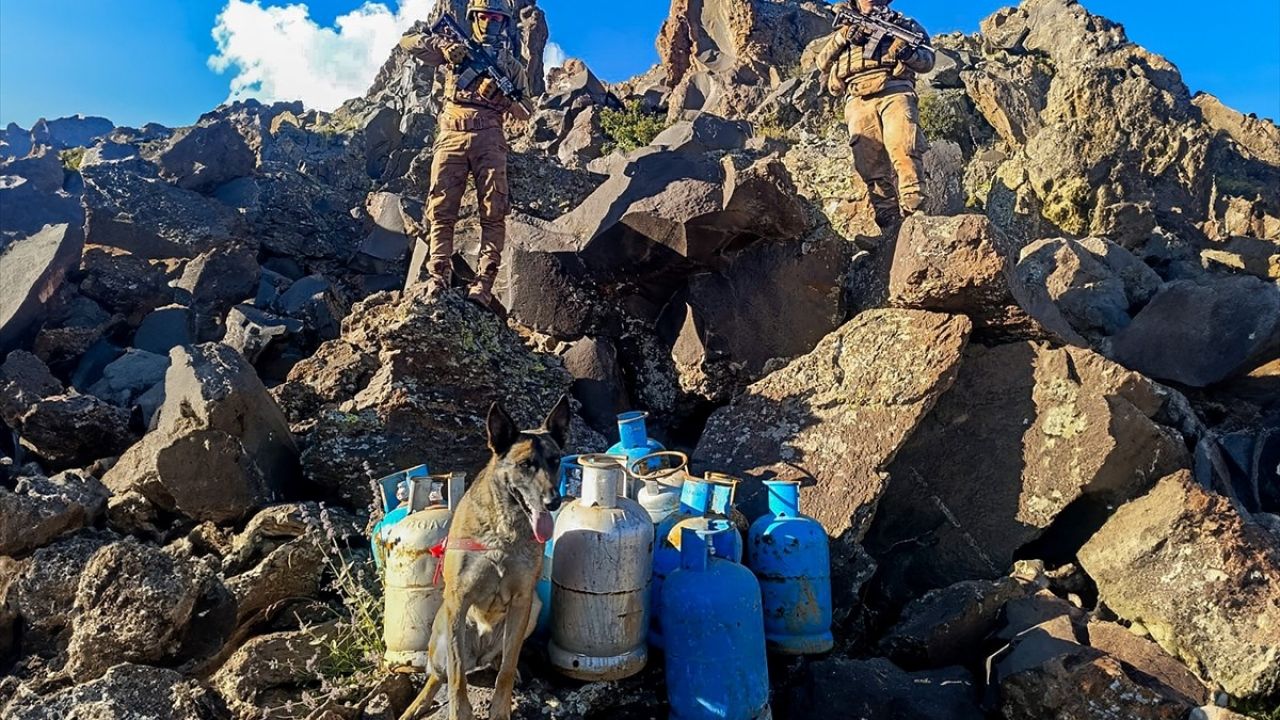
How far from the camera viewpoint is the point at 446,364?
5406mm

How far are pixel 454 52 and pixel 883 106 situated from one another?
4192mm

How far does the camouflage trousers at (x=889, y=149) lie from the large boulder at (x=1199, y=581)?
12.0 ft

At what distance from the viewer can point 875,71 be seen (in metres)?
8.09

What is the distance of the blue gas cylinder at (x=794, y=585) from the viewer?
382 centimetres

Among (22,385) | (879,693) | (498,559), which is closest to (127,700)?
(498,559)

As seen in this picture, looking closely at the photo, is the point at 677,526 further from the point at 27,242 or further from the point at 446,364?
the point at 27,242

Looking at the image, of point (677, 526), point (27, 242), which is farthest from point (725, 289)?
point (27, 242)

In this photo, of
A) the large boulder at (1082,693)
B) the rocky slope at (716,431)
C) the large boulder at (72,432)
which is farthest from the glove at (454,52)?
the large boulder at (1082,693)

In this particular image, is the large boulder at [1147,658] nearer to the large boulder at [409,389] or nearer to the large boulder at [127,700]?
the large boulder at [409,389]

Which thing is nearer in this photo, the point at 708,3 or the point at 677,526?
the point at 677,526

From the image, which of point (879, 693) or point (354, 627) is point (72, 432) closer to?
point (354, 627)

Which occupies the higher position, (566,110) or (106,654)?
(566,110)

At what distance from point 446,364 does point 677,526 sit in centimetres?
237

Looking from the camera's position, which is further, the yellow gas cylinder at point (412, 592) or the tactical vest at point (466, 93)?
the tactical vest at point (466, 93)
